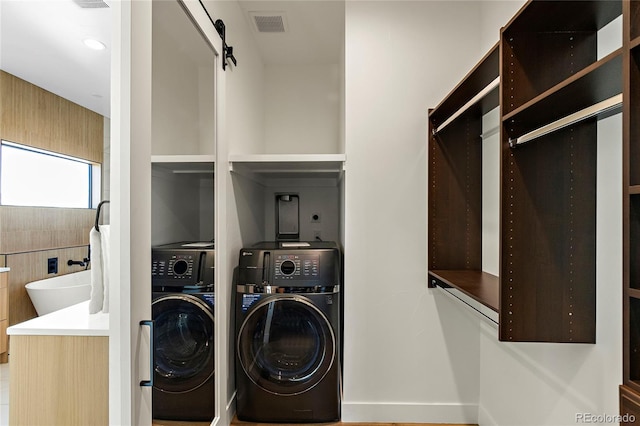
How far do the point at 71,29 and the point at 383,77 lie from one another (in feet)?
5.68

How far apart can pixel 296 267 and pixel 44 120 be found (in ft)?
5.17

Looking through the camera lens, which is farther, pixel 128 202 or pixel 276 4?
pixel 276 4

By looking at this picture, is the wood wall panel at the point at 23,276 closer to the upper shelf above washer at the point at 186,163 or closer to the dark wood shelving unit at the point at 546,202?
the upper shelf above washer at the point at 186,163

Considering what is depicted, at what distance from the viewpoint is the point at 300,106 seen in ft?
11.0

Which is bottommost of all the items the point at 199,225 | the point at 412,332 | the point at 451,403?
the point at 451,403

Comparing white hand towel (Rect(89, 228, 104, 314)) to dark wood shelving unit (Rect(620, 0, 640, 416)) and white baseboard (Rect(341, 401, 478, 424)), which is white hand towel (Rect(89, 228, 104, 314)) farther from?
white baseboard (Rect(341, 401, 478, 424))

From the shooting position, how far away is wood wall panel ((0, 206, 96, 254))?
65cm

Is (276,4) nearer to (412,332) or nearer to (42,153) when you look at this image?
(42,153)

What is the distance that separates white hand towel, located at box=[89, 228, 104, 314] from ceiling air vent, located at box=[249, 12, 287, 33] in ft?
6.83

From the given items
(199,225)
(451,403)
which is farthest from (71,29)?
(451,403)

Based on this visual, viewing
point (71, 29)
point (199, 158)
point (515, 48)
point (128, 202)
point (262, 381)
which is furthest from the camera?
point (262, 381)

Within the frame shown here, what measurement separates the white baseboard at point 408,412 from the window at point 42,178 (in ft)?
6.37

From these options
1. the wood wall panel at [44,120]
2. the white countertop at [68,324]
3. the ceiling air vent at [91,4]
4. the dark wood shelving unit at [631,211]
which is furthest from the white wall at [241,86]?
the dark wood shelving unit at [631,211]

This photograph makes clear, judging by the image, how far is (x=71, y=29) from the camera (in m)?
0.84
